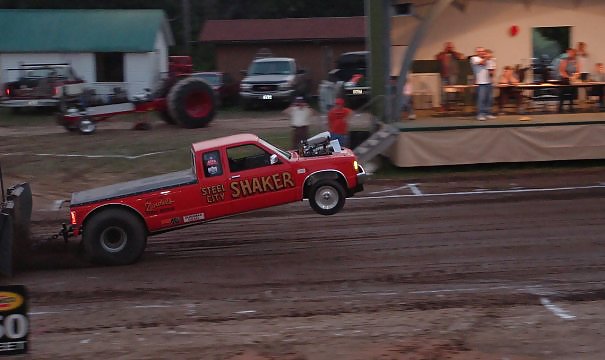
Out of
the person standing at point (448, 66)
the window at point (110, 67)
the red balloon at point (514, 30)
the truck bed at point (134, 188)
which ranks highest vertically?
the window at point (110, 67)

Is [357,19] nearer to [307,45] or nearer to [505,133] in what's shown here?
[307,45]

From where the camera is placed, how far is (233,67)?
4169 cm

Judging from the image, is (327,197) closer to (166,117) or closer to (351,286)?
(351,286)

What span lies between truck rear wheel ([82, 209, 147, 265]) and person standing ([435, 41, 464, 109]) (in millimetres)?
11085

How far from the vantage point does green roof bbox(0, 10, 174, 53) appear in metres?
37.4

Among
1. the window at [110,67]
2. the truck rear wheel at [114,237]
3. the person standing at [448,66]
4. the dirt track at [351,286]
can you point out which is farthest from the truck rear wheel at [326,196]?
the window at [110,67]

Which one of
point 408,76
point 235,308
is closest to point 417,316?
point 235,308

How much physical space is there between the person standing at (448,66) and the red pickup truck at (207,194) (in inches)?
355

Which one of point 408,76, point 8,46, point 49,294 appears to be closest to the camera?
point 49,294

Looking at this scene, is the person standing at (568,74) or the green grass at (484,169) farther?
the person standing at (568,74)

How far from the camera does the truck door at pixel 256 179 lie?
1268 centimetres

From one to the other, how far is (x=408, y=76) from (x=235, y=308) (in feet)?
39.8

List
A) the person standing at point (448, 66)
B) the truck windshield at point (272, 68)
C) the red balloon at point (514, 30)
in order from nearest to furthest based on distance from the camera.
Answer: the person standing at point (448, 66)
the red balloon at point (514, 30)
the truck windshield at point (272, 68)

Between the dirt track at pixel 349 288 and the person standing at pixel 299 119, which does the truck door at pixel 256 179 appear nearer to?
the dirt track at pixel 349 288
